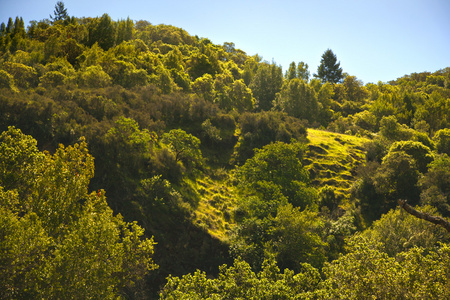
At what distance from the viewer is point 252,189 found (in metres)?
41.9

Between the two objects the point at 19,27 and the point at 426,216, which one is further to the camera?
the point at 19,27

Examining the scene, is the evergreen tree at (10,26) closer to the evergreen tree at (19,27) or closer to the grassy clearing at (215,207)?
the evergreen tree at (19,27)

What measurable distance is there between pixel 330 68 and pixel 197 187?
103244 millimetres

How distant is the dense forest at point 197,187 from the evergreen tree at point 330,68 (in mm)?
45127

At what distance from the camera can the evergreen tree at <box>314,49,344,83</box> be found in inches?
5069

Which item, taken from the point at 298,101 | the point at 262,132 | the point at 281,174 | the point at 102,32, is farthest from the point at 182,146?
the point at 102,32

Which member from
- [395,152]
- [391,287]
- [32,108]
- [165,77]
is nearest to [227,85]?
[165,77]

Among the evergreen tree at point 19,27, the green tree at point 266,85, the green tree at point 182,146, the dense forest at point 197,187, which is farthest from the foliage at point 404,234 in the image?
the evergreen tree at point 19,27

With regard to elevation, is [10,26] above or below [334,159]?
above

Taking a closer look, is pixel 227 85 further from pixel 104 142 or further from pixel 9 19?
pixel 9 19

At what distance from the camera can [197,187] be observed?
1764 inches

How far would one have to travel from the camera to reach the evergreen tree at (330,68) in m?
129

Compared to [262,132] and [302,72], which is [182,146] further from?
[302,72]

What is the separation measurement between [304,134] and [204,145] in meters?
20.7
